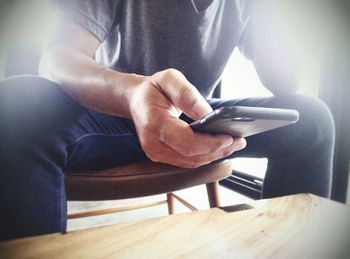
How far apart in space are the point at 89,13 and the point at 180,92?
330mm

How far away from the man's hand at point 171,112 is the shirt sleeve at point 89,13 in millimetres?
258

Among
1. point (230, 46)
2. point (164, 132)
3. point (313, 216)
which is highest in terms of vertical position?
point (230, 46)

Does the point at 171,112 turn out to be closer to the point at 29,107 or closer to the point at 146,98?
the point at 146,98

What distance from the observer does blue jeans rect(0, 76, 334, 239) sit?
33cm

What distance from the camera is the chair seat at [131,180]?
1.65 feet

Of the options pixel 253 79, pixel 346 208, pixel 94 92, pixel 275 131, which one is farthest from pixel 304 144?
pixel 253 79

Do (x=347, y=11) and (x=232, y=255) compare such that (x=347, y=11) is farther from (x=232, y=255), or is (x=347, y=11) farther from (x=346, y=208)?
(x=232, y=255)

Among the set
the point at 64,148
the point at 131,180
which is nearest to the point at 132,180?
the point at 131,180

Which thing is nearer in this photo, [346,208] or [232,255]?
[232,255]

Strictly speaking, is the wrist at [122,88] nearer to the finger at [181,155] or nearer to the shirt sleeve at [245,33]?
the finger at [181,155]

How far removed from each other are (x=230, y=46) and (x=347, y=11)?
1.11ft

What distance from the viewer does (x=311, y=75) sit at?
3.13ft

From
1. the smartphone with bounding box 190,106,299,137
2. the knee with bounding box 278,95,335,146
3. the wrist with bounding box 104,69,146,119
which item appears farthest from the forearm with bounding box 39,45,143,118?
the knee with bounding box 278,95,335,146

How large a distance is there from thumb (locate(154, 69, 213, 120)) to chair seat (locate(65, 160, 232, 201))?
0.26 m
